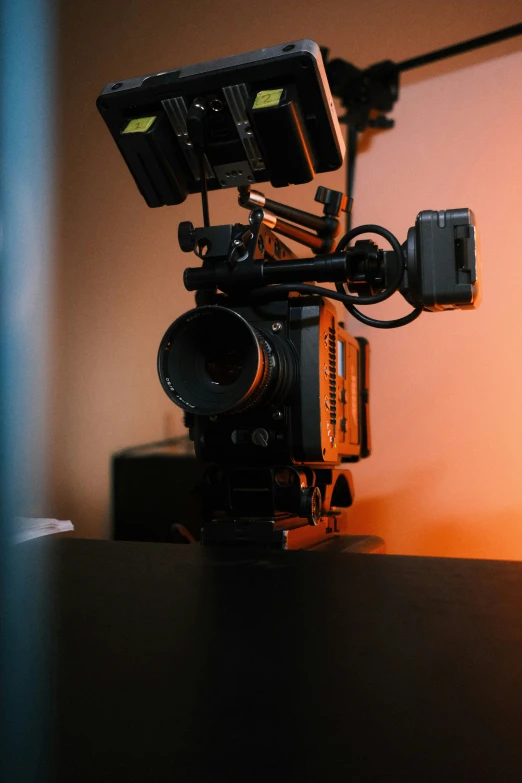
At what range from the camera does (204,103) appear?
2.82 feet

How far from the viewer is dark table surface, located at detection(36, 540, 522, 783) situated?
251mm

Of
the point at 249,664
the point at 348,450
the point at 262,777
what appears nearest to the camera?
the point at 262,777

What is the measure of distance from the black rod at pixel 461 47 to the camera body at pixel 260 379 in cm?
112

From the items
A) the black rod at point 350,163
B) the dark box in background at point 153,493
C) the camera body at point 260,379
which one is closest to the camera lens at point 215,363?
the camera body at point 260,379

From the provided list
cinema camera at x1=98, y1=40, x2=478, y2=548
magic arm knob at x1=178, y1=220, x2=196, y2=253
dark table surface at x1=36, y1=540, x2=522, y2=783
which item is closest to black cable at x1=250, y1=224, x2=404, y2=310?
cinema camera at x1=98, y1=40, x2=478, y2=548

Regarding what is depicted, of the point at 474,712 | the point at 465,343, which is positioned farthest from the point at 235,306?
the point at 465,343

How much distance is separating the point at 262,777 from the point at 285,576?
365 mm

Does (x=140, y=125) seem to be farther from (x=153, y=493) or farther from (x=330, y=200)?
(x=153, y=493)

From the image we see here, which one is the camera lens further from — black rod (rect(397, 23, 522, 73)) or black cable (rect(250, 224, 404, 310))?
black rod (rect(397, 23, 522, 73))

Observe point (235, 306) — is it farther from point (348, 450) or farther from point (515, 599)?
point (515, 599)

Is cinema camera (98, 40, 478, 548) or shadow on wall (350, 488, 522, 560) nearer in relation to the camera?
cinema camera (98, 40, 478, 548)

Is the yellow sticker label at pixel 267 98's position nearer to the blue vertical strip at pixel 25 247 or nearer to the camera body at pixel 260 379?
the camera body at pixel 260 379

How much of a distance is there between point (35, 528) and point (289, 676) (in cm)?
72

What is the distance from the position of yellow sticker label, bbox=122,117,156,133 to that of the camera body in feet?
0.88
